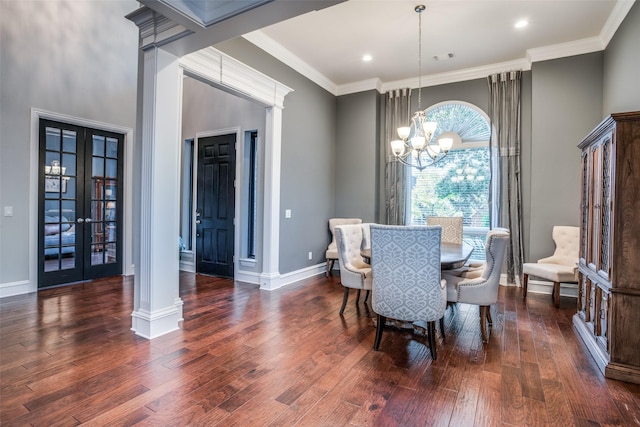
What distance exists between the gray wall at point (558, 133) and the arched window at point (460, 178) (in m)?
0.69

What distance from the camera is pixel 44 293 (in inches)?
166

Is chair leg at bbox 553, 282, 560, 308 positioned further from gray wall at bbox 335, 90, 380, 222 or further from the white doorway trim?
the white doorway trim

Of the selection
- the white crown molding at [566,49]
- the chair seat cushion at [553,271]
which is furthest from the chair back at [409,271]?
the white crown molding at [566,49]

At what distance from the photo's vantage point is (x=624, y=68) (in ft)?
11.6

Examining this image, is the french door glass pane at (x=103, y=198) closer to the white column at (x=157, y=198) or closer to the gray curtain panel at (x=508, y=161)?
the white column at (x=157, y=198)

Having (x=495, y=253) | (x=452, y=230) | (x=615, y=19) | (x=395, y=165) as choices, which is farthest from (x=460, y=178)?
(x=495, y=253)

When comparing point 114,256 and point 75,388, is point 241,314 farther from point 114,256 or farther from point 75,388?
point 114,256

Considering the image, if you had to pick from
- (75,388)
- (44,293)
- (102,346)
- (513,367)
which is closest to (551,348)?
(513,367)

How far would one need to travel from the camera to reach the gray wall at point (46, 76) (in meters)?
4.06

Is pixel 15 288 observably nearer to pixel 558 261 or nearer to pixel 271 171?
pixel 271 171

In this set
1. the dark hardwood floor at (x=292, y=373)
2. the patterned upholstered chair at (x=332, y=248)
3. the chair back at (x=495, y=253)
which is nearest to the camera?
the dark hardwood floor at (x=292, y=373)

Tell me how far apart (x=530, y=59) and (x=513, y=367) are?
432 cm

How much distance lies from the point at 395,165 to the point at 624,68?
9.88ft

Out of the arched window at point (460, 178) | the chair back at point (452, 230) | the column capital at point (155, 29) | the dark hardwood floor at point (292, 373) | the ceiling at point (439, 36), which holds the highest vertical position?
the ceiling at point (439, 36)
